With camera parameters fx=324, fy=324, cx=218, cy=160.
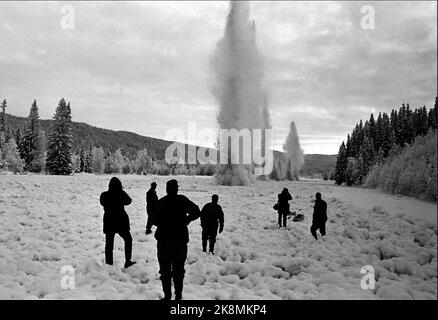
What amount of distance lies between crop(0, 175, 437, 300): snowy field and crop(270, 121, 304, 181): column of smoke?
54460 millimetres

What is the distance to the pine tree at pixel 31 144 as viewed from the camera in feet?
174

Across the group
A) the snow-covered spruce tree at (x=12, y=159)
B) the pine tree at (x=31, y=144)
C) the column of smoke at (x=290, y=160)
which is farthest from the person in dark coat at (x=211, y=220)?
the column of smoke at (x=290, y=160)

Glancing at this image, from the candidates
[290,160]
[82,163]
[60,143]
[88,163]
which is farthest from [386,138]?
[88,163]

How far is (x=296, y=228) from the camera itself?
12531 mm

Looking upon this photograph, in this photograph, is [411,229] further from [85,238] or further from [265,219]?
[85,238]

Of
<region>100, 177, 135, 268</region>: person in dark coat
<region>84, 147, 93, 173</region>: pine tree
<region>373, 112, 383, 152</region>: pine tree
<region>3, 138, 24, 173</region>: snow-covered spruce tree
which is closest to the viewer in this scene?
<region>100, 177, 135, 268</region>: person in dark coat

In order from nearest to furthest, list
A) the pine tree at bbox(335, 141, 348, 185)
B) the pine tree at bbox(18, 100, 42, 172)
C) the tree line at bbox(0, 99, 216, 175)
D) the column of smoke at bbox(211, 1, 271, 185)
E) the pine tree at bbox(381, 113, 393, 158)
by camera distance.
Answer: the pine tree at bbox(381, 113, 393, 158) → the column of smoke at bbox(211, 1, 271, 185) → the tree line at bbox(0, 99, 216, 175) → the pine tree at bbox(335, 141, 348, 185) → the pine tree at bbox(18, 100, 42, 172)

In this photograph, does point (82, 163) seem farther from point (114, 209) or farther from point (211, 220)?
point (114, 209)

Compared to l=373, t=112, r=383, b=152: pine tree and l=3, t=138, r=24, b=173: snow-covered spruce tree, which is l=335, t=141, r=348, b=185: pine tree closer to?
l=373, t=112, r=383, b=152: pine tree

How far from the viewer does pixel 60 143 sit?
44594 mm

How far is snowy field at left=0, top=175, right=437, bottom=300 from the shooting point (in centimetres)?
645

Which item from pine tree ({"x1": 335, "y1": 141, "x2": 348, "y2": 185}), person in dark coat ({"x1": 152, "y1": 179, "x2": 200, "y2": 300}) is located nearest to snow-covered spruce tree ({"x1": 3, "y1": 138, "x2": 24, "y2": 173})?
pine tree ({"x1": 335, "y1": 141, "x2": 348, "y2": 185})
